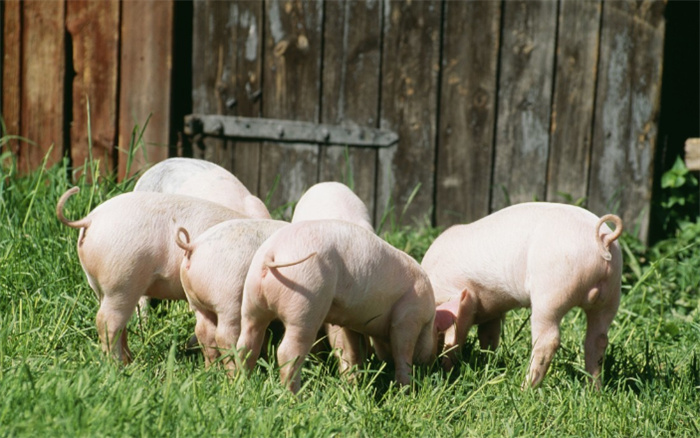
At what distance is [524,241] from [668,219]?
7.42 ft

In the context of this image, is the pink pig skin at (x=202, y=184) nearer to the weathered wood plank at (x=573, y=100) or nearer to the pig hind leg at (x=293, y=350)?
the pig hind leg at (x=293, y=350)

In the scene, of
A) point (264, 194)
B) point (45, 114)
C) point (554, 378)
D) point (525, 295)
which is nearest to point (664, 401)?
point (554, 378)

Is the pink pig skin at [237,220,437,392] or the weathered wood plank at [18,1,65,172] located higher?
the weathered wood plank at [18,1,65,172]

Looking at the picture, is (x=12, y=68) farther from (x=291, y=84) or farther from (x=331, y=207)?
(x=331, y=207)

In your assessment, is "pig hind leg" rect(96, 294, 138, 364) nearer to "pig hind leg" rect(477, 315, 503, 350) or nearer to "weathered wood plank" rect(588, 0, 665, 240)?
"pig hind leg" rect(477, 315, 503, 350)

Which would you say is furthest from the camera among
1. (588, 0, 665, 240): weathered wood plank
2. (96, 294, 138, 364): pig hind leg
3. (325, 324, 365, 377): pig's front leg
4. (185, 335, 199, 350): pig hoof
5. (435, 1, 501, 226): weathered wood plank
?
(435, 1, 501, 226): weathered wood plank

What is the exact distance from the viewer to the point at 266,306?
9.50 ft

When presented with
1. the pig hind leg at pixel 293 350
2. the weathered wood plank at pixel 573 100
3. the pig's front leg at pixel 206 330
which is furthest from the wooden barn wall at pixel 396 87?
the pig hind leg at pixel 293 350

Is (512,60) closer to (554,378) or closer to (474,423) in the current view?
(554,378)

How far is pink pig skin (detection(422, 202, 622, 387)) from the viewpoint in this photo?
3094 millimetres

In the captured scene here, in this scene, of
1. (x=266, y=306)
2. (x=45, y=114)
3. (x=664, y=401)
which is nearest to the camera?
(x=266, y=306)

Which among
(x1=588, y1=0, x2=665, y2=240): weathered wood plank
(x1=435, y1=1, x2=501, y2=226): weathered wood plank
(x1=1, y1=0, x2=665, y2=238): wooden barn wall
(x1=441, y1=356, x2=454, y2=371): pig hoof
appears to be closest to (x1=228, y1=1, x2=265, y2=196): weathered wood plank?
(x1=1, y1=0, x2=665, y2=238): wooden barn wall

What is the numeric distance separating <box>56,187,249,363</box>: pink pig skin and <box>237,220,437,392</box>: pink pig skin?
1.31 ft

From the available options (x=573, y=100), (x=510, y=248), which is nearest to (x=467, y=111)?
(x=573, y=100)
